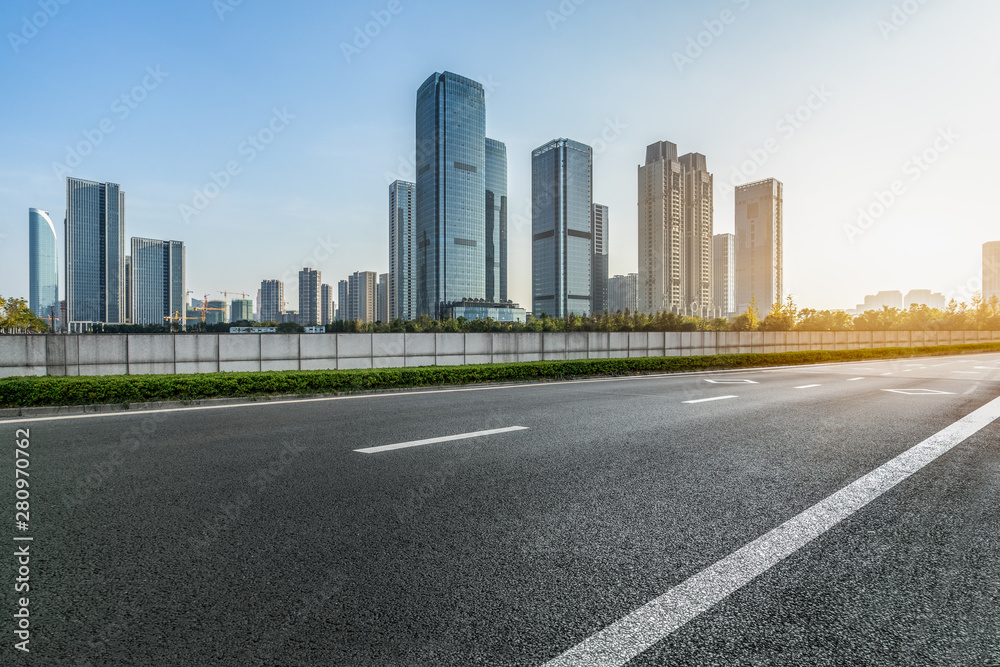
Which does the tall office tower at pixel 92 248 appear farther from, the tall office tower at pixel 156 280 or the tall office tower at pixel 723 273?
the tall office tower at pixel 723 273

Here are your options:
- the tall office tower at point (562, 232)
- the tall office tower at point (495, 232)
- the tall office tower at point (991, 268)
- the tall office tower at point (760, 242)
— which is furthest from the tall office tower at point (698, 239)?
the tall office tower at point (991, 268)

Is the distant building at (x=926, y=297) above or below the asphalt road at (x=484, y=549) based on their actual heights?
above

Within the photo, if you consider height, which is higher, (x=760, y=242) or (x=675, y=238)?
(x=675, y=238)

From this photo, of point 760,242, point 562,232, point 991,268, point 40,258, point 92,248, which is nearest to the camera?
point 40,258

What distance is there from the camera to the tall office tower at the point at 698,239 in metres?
160

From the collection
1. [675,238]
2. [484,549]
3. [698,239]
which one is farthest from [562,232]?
[484,549]

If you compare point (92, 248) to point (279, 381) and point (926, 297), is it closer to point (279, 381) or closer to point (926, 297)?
point (279, 381)

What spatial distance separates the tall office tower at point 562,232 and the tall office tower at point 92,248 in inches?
4381

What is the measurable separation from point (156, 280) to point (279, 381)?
160 m

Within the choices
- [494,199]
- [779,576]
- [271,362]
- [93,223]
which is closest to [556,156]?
[494,199]

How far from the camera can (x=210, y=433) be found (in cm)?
663

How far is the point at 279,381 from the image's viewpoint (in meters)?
11.1

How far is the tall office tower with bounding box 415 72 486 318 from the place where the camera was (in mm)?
140375

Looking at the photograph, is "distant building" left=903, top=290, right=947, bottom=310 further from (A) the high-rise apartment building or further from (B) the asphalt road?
(B) the asphalt road
